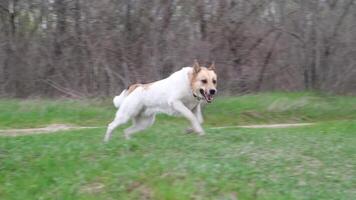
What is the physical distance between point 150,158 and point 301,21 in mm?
16011

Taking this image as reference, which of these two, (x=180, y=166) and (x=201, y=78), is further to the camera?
(x=201, y=78)

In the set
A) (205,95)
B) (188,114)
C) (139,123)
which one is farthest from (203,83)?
(139,123)

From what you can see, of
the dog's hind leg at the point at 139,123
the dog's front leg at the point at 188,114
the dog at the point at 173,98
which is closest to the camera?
the dog's front leg at the point at 188,114

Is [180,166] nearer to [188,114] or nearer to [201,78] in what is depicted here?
[188,114]

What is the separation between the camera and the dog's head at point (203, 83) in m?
10.9

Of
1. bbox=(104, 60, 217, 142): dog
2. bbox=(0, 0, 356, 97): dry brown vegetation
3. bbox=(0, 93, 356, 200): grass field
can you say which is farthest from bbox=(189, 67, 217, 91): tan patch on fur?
bbox=(0, 0, 356, 97): dry brown vegetation

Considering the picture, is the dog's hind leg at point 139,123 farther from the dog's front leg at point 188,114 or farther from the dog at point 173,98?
the dog's front leg at point 188,114

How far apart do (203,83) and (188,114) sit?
0.59 m

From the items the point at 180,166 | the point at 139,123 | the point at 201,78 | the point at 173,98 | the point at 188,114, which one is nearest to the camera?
the point at 180,166

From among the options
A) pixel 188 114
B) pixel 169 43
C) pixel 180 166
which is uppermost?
pixel 169 43

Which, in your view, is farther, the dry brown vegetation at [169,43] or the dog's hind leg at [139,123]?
the dry brown vegetation at [169,43]

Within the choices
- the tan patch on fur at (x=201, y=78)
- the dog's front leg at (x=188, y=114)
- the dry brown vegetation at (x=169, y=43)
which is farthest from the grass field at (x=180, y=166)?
the dry brown vegetation at (x=169, y=43)

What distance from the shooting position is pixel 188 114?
35.7 ft

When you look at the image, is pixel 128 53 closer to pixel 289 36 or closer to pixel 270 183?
pixel 289 36
